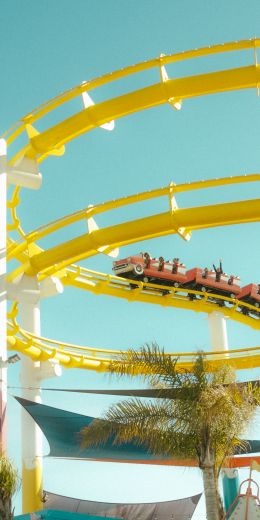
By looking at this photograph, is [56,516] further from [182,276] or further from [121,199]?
[182,276]

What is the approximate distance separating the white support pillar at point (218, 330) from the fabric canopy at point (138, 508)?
4.67 meters

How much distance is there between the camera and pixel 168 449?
11477mm

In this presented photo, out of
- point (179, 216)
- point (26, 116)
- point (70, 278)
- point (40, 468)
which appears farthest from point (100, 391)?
point (26, 116)

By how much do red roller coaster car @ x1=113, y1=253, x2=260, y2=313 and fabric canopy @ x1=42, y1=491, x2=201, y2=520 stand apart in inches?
277

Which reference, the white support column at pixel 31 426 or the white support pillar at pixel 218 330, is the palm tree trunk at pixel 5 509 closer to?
the white support column at pixel 31 426

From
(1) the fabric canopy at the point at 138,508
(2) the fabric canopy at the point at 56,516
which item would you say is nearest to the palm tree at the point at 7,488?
(2) the fabric canopy at the point at 56,516

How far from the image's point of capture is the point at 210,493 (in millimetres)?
11289

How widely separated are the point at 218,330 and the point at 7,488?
12.9 meters

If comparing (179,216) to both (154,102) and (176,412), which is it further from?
(176,412)

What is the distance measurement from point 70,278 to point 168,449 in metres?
8.64

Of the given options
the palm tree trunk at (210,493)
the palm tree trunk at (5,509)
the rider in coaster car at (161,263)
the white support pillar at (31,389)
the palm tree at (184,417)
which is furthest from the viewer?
the rider in coaster car at (161,263)

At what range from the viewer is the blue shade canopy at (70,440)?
16891mm

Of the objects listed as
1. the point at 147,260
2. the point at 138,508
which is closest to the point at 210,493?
the point at 138,508

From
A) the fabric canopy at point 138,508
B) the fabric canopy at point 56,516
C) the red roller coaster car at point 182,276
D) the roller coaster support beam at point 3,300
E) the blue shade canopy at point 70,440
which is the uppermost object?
the red roller coaster car at point 182,276
